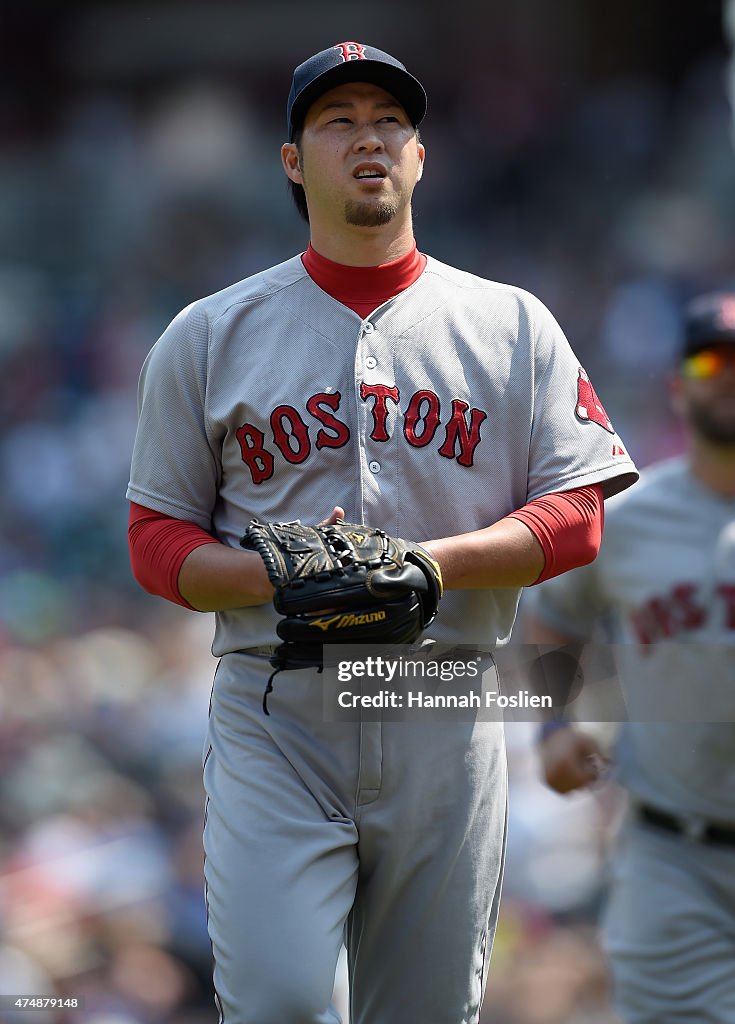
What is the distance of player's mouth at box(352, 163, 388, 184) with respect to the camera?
214 cm

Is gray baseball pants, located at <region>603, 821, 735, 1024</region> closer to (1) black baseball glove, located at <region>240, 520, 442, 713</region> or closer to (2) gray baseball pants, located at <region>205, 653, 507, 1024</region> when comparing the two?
(2) gray baseball pants, located at <region>205, 653, 507, 1024</region>

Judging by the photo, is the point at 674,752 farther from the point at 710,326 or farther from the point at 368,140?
the point at 368,140

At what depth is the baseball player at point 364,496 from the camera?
2.04m

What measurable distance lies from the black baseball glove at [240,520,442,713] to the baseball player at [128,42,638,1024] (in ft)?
0.14

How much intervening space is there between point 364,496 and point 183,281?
7.15 metres

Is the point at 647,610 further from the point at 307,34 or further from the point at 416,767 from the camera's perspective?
the point at 307,34

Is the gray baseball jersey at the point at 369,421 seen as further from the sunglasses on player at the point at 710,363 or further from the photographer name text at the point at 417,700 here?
the sunglasses on player at the point at 710,363

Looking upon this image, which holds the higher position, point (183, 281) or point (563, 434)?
point (183, 281)

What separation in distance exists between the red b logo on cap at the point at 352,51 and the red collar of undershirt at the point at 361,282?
32 centimetres

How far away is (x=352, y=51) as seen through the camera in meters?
2.17

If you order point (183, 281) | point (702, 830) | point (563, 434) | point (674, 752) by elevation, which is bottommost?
point (702, 830)

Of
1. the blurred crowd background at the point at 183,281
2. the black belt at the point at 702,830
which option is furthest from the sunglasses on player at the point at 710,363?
the blurred crowd background at the point at 183,281

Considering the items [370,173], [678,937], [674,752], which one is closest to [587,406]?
[370,173]

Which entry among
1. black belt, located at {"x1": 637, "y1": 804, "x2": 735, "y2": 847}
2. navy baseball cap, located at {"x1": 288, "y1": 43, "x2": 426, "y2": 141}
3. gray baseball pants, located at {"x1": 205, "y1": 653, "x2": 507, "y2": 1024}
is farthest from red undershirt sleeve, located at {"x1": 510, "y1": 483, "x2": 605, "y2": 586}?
black belt, located at {"x1": 637, "y1": 804, "x2": 735, "y2": 847}
